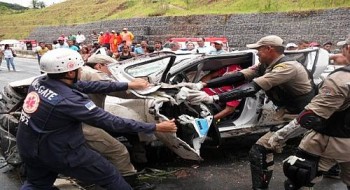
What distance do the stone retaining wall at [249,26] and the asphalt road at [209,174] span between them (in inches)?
480

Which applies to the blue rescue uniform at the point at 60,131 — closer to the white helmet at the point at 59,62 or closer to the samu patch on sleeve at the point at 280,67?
the white helmet at the point at 59,62

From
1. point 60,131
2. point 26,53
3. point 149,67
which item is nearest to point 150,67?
point 149,67

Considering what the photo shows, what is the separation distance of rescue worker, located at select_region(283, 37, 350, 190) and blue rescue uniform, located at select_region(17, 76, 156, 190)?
4.51 ft

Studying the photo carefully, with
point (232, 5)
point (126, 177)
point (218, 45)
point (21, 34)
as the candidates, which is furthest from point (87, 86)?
point (21, 34)

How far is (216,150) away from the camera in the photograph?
597 centimetres

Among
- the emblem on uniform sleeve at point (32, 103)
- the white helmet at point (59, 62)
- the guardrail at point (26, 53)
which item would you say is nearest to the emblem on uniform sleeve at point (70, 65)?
the white helmet at point (59, 62)

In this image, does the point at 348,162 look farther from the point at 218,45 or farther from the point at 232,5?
the point at 232,5

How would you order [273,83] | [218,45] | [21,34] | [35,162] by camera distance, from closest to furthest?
[35,162] → [273,83] → [218,45] → [21,34]

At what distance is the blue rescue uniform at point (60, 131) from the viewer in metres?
2.99

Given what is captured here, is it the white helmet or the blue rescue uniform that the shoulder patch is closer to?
the blue rescue uniform

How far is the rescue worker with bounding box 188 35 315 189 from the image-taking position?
414cm

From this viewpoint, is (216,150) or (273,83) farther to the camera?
(216,150)

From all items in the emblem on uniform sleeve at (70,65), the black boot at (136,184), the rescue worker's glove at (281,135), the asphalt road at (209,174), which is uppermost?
the emblem on uniform sleeve at (70,65)

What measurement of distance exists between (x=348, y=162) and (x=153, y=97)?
6.66ft
